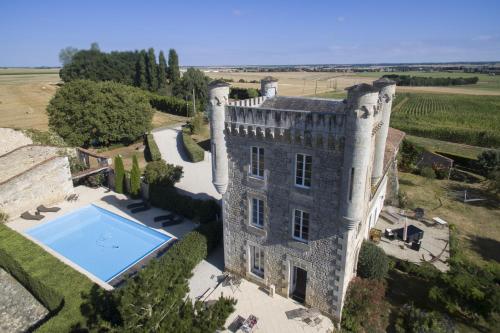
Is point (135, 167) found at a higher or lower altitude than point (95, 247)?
higher

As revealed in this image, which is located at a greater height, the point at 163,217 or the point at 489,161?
the point at 489,161

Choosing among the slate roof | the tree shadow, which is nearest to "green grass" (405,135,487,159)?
the tree shadow

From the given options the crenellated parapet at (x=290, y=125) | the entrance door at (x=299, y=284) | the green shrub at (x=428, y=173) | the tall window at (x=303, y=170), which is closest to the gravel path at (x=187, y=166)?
the entrance door at (x=299, y=284)

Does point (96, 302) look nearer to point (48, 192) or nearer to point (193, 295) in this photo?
point (193, 295)

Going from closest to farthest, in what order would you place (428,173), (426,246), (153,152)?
(426,246), (428,173), (153,152)

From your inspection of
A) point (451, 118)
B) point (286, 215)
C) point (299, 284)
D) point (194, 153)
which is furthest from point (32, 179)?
point (451, 118)

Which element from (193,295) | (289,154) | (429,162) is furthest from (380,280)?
(429,162)

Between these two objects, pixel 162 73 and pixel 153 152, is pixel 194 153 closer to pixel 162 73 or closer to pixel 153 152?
pixel 153 152
